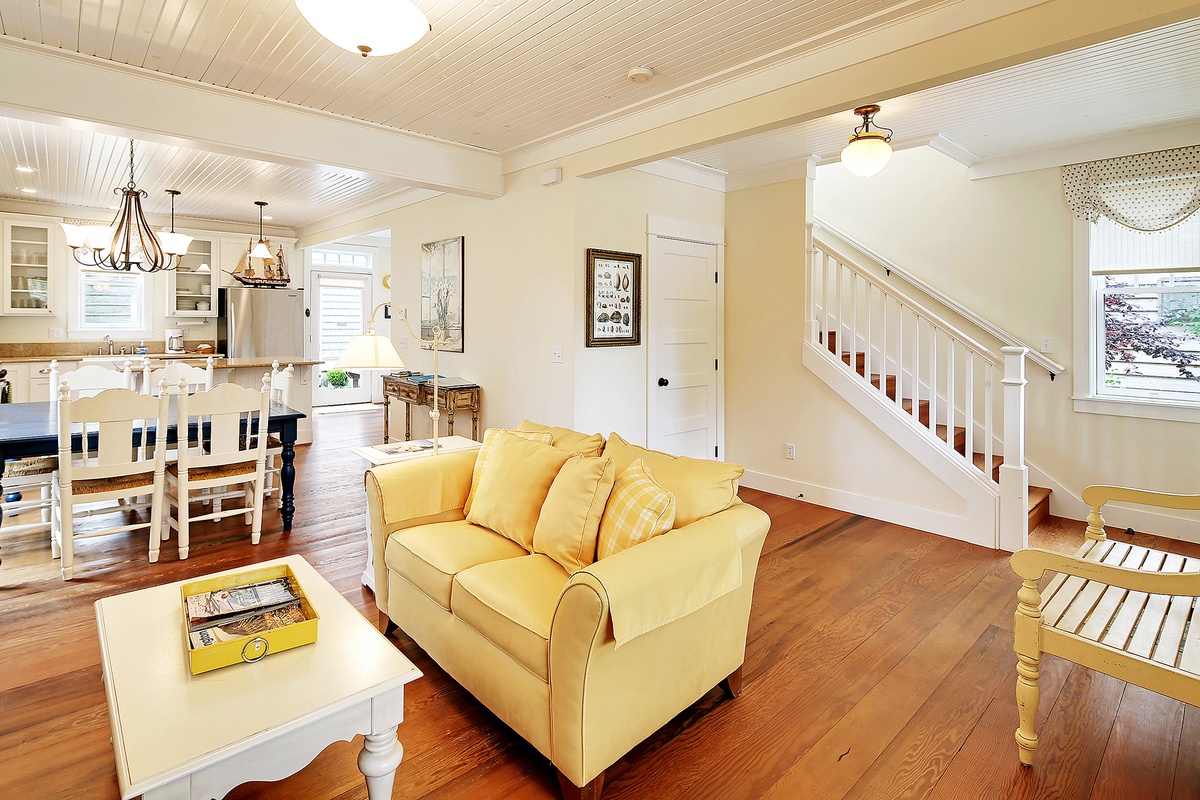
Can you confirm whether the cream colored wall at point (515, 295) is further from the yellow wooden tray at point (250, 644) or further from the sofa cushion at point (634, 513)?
the yellow wooden tray at point (250, 644)

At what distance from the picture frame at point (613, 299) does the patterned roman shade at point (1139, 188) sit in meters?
3.05

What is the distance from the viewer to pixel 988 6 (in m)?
2.36

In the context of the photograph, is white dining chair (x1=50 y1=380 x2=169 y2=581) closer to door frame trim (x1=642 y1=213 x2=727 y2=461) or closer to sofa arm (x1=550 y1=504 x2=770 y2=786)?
sofa arm (x1=550 y1=504 x2=770 y2=786)

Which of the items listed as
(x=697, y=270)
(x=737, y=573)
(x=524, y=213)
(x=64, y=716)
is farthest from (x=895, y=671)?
(x=524, y=213)

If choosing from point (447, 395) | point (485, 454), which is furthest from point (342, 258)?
point (485, 454)

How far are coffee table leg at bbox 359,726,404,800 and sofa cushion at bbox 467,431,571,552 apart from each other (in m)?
0.90

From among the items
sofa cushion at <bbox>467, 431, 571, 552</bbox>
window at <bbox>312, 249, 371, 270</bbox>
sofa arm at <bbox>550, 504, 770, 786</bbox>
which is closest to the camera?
sofa arm at <bbox>550, 504, 770, 786</bbox>

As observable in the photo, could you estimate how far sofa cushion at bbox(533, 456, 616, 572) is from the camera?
6.85 ft

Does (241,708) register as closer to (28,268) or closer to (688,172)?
(688,172)

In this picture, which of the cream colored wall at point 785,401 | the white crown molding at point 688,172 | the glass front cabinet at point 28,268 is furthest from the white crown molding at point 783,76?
the glass front cabinet at point 28,268

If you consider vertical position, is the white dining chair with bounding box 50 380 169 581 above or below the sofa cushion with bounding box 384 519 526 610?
above

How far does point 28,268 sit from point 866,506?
8.58 metres

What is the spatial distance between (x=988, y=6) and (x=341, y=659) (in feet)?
10.5

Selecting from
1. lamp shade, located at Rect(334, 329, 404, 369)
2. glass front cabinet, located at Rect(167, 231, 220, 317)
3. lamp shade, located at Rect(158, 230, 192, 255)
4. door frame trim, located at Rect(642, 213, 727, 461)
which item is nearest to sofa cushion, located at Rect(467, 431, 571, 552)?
lamp shade, located at Rect(334, 329, 404, 369)
